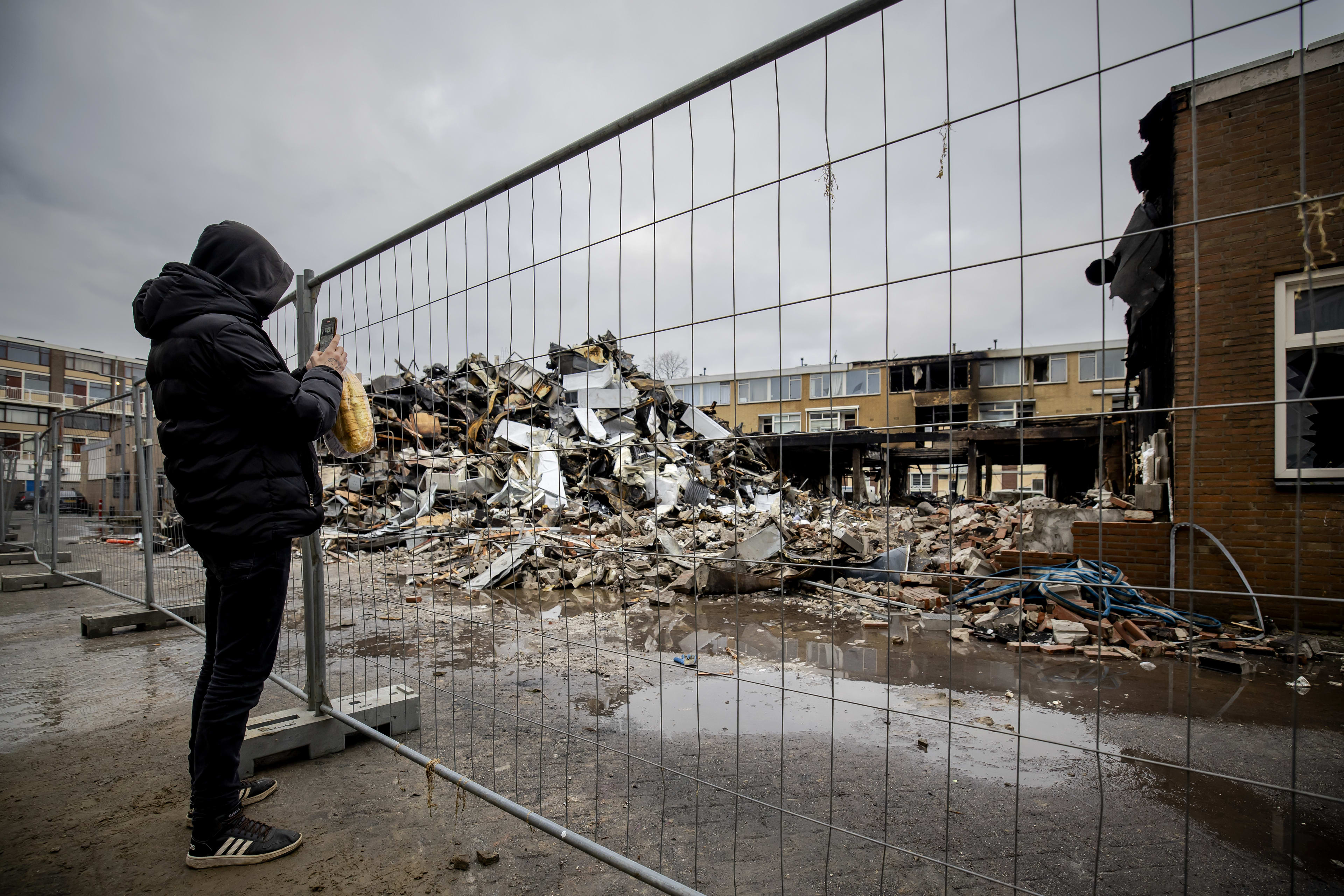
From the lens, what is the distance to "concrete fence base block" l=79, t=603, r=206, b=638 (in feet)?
17.6

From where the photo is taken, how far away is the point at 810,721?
3656 mm

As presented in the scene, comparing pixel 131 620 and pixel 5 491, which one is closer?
pixel 131 620

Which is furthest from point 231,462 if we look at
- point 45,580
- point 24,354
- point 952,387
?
point 24,354

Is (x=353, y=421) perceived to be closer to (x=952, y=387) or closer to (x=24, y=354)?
(x=952, y=387)

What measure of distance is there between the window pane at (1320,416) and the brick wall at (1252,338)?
0.07 m

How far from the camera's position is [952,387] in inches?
56.1

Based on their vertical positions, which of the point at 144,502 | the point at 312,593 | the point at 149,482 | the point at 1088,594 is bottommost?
the point at 1088,594

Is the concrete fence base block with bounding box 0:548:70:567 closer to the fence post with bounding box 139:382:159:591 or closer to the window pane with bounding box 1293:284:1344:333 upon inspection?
the fence post with bounding box 139:382:159:591

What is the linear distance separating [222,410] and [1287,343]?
3197 millimetres

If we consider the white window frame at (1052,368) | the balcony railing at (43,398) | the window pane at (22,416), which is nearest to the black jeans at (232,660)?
the white window frame at (1052,368)

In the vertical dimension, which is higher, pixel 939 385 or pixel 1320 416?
pixel 939 385

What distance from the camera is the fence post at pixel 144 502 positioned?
5609 millimetres

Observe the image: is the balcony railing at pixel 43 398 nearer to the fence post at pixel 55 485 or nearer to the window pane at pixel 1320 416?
the fence post at pixel 55 485

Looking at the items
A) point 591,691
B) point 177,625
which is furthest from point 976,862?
point 177,625
